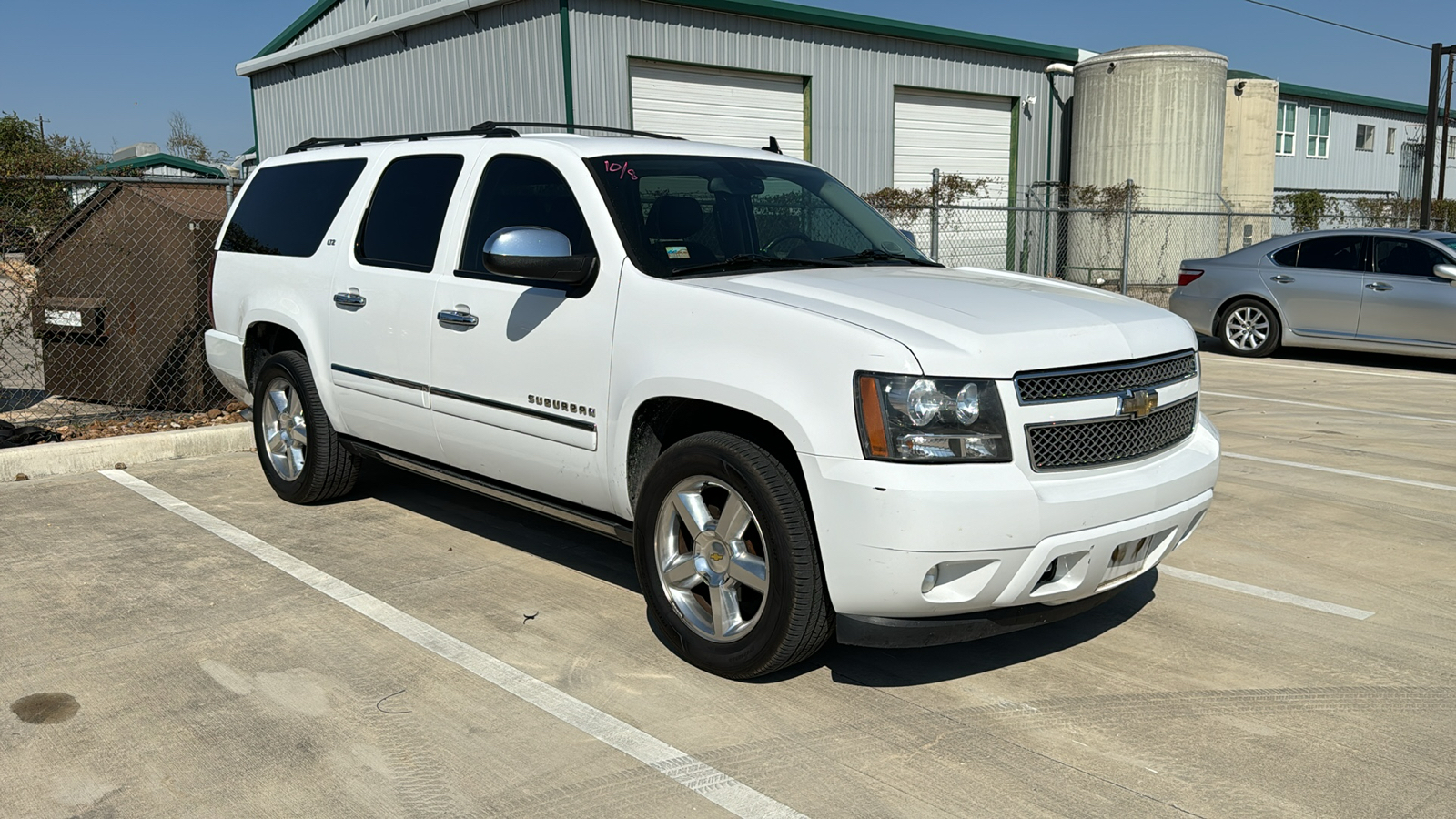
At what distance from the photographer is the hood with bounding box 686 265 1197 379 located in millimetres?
3498

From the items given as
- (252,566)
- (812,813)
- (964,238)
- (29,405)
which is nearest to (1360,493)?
(812,813)

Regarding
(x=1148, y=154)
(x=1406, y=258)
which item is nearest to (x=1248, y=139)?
(x=1148, y=154)

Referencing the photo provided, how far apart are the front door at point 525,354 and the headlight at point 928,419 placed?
4.00 ft

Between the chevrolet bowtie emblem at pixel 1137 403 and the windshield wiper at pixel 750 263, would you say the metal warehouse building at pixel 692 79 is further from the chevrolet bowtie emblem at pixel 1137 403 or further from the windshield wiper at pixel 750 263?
the chevrolet bowtie emblem at pixel 1137 403

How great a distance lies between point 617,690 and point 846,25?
18.9 metres

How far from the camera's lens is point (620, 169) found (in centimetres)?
470

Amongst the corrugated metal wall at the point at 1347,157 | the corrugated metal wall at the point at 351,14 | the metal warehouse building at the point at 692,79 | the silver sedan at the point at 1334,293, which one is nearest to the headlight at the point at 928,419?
the silver sedan at the point at 1334,293

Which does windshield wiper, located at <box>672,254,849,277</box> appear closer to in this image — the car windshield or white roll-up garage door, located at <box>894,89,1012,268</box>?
the car windshield

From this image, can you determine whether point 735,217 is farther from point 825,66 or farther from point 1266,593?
point 825,66

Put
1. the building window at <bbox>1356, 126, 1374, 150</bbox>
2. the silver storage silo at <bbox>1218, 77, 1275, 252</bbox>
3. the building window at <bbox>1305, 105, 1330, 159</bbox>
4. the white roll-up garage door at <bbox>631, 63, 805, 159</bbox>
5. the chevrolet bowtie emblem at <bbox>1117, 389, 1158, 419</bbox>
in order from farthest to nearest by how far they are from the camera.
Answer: the building window at <bbox>1356, 126, 1374, 150</bbox> < the building window at <bbox>1305, 105, 1330, 159</bbox> < the silver storage silo at <bbox>1218, 77, 1275, 252</bbox> < the white roll-up garage door at <bbox>631, 63, 805, 159</bbox> < the chevrolet bowtie emblem at <bbox>1117, 389, 1158, 419</bbox>

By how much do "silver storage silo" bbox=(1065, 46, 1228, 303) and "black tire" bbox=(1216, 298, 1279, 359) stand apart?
33.1 ft

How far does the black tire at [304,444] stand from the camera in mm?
6059

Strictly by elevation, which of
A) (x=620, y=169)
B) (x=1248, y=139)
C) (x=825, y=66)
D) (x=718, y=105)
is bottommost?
(x=620, y=169)

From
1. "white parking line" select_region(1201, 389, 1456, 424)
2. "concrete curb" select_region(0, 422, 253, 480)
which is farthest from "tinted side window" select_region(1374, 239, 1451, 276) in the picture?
"concrete curb" select_region(0, 422, 253, 480)
